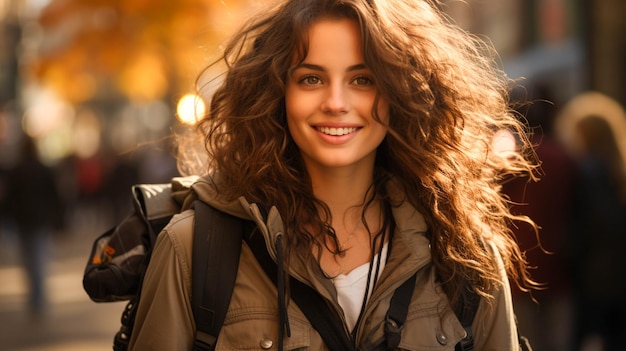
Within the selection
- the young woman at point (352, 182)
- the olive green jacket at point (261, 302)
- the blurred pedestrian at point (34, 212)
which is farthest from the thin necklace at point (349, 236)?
the blurred pedestrian at point (34, 212)

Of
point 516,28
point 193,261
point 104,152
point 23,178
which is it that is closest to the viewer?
point 193,261

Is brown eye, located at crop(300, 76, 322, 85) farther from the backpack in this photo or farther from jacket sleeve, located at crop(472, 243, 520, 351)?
jacket sleeve, located at crop(472, 243, 520, 351)

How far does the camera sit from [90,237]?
23.9 m

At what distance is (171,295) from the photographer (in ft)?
10.2

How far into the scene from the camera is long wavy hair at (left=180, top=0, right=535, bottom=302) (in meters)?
3.27

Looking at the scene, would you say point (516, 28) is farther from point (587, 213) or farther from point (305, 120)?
point (305, 120)

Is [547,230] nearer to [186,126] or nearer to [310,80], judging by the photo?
[186,126]

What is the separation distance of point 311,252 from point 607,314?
14.0ft

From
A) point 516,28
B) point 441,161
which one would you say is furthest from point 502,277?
point 516,28

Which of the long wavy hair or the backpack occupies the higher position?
the long wavy hair

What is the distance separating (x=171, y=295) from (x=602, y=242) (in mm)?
4418

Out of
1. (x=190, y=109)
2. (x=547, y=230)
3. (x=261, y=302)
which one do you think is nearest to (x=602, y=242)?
(x=547, y=230)

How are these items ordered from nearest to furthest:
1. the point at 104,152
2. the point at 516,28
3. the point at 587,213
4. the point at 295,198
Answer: the point at 295,198 < the point at 587,213 < the point at 516,28 < the point at 104,152

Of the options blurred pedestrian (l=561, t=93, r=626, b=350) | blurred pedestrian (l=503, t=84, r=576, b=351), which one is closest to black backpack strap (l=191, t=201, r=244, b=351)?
blurred pedestrian (l=503, t=84, r=576, b=351)
